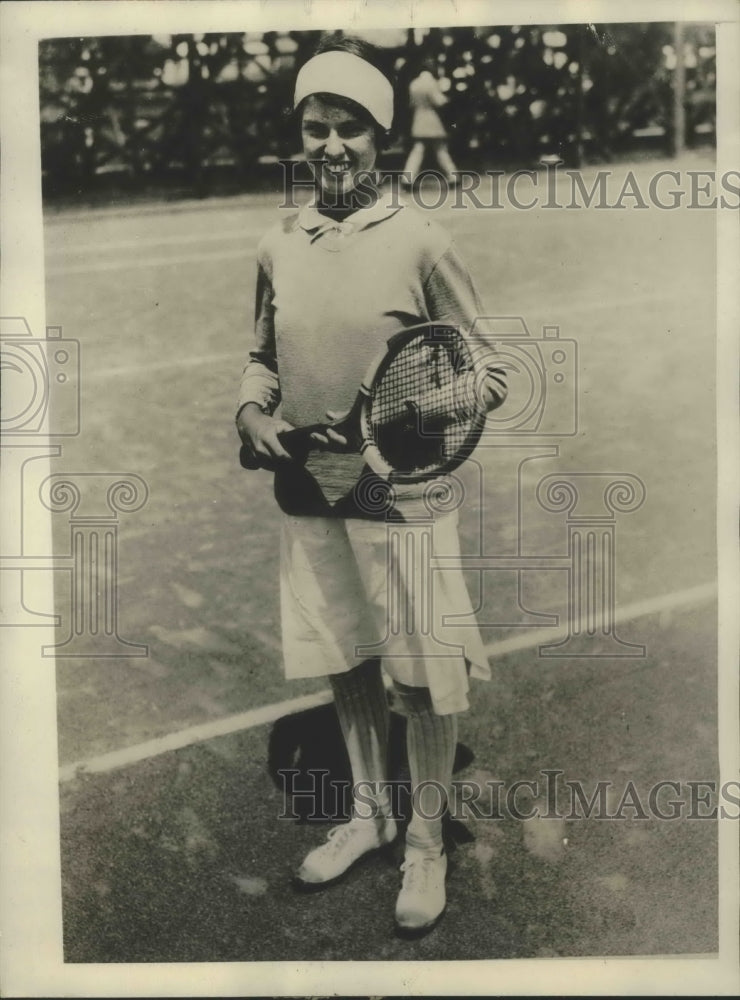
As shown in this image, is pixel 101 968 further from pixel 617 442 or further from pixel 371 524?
pixel 617 442

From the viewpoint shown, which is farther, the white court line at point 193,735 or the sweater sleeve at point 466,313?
the white court line at point 193,735

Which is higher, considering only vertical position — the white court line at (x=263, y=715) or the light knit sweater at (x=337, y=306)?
the light knit sweater at (x=337, y=306)

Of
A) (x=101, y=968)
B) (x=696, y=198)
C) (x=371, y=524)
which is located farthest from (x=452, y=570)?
(x=101, y=968)

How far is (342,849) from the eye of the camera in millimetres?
2598

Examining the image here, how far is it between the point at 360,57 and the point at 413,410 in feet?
2.73

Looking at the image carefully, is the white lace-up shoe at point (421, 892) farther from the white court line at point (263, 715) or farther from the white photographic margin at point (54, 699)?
the white court line at point (263, 715)

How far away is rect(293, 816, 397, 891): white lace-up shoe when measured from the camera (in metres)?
2.59

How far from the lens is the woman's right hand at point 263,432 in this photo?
8.30 feet

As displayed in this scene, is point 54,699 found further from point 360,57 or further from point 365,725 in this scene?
point 360,57

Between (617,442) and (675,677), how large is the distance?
1.98 ft

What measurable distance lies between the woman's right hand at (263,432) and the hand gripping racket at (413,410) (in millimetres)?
19

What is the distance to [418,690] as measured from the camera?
8.31 ft
